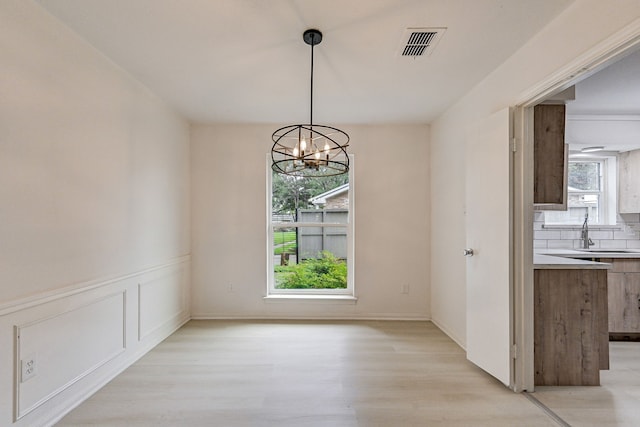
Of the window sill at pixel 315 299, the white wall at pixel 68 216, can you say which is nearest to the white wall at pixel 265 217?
the window sill at pixel 315 299

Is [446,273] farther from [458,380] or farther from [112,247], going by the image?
[112,247]

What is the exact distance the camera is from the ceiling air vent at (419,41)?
81.9 inches

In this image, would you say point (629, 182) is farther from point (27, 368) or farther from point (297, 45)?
point (27, 368)

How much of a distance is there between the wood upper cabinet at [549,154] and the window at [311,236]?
7.19 feet

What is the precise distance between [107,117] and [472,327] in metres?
3.41

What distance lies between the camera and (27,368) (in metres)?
1.79

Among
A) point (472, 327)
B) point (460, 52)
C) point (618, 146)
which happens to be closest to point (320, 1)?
point (460, 52)

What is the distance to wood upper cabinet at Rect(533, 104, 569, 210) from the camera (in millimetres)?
2449

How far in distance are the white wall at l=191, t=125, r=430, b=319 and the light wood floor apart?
715 mm

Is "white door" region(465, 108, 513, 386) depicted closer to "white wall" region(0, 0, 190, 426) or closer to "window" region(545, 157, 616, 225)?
"window" region(545, 157, 616, 225)

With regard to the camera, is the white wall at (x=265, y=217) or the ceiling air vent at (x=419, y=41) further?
the white wall at (x=265, y=217)

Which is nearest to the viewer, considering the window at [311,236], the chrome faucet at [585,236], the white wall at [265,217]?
the chrome faucet at [585,236]

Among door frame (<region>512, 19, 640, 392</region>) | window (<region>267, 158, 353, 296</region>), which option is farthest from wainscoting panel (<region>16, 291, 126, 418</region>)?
door frame (<region>512, 19, 640, 392</region>)

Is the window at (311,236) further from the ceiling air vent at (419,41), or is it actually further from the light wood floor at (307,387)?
the ceiling air vent at (419,41)
